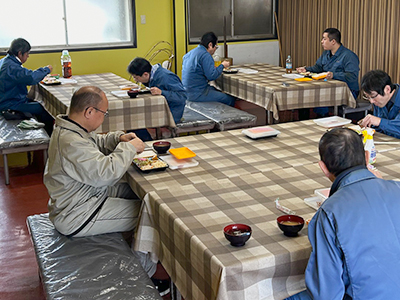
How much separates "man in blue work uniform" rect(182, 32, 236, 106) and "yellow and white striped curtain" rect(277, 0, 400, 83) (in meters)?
2.03

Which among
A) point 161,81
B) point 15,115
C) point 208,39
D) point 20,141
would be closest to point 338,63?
point 208,39

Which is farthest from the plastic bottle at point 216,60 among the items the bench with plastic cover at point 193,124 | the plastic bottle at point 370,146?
the plastic bottle at point 370,146

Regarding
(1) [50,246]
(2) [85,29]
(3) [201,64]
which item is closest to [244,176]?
(1) [50,246]

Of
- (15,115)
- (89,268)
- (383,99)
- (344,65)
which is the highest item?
(344,65)

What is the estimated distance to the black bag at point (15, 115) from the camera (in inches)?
203

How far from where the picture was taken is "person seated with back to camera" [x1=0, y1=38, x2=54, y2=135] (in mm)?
5156

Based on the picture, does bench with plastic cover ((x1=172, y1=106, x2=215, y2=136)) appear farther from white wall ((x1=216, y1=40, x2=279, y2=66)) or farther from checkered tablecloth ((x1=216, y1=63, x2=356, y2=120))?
white wall ((x1=216, y1=40, x2=279, y2=66))

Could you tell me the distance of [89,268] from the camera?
7.45 ft

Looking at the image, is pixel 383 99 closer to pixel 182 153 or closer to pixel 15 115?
pixel 182 153

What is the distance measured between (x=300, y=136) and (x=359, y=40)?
381 cm

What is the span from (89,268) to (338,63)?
3879mm

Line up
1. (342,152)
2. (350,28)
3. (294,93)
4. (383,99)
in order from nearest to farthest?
(342,152) < (383,99) < (294,93) < (350,28)

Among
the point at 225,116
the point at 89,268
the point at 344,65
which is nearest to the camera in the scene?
the point at 89,268

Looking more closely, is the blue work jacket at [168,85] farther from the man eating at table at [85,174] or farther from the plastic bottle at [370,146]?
the plastic bottle at [370,146]
